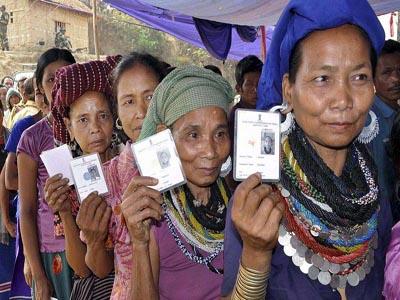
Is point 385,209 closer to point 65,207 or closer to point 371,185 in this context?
point 371,185

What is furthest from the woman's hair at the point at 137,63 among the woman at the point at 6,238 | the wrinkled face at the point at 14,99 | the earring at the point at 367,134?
the wrinkled face at the point at 14,99

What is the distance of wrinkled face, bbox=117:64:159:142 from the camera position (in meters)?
2.40

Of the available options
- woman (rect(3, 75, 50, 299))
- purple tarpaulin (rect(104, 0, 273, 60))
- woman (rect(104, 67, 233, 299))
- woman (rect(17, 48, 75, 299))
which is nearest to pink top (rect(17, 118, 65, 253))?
woman (rect(17, 48, 75, 299))

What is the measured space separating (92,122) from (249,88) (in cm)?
289

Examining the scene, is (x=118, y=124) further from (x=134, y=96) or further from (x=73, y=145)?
(x=73, y=145)

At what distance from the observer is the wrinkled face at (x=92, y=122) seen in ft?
8.55

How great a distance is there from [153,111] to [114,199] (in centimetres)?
42

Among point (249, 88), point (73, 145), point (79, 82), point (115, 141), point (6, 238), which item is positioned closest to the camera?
point (79, 82)

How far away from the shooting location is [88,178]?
2.16m

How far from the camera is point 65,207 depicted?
252cm

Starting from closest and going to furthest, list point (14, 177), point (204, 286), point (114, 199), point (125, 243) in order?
point (204, 286)
point (125, 243)
point (114, 199)
point (14, 177)

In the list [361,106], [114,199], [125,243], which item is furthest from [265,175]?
[114,199]

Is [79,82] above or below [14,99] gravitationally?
above

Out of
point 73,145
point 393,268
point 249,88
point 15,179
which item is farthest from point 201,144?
point 249,88
